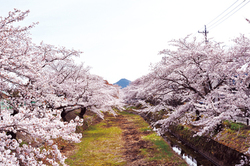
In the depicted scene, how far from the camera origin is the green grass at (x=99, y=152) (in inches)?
412

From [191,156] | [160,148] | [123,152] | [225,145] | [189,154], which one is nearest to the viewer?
[225,145]

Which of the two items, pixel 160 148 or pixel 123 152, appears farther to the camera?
pixel 160 148

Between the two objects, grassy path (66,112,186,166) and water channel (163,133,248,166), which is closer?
water channel (163,133,248,166)

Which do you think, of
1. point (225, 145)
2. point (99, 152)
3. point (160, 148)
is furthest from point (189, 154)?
point (99, 152)

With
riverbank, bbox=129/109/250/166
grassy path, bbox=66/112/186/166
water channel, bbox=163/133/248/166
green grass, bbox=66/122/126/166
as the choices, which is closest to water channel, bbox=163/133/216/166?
water channel, bbox=163/133/248/166

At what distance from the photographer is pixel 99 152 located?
479 inches

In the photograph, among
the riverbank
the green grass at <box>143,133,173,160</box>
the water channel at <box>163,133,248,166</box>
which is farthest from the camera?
the green grass at <box>143,133,173,160</box>

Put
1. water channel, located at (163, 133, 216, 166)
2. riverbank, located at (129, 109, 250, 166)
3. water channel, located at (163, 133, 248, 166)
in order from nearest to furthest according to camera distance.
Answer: riverbank, located at (129, 109, 250, 166), water channel, located at (163, 133, 248, 166), water channel, located at (163, 133, 216, 166)

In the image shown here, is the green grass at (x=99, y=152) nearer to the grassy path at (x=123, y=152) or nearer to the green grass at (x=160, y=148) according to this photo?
the grassy path at (x=123, y=152)

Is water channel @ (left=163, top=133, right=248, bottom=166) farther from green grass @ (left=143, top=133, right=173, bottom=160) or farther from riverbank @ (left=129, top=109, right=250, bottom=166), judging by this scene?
green grass @ (left=143, top=133, right=173, bottom=160)

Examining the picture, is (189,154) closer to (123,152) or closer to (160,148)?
(160,148)

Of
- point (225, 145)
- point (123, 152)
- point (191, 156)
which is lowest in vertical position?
point (191, 156)

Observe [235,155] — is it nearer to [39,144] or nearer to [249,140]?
[249,140]

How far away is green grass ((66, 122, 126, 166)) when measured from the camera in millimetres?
10477
